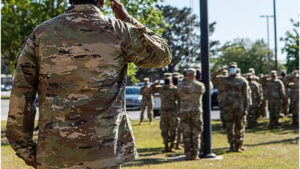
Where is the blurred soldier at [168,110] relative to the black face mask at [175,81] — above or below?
below

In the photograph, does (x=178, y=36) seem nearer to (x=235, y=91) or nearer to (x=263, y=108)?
(x=263, y=108)

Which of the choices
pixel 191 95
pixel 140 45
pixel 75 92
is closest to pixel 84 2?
pixel 140 45

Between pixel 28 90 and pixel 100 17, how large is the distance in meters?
0.63

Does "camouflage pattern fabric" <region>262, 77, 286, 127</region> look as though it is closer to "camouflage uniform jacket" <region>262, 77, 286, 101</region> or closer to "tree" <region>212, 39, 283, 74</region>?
"camouflage uniform jacket" <region>262, 77, 286, 101</region>

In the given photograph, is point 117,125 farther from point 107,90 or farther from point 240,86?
point 240,86

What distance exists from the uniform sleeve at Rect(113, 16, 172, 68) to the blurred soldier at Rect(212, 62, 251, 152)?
26.1 ft

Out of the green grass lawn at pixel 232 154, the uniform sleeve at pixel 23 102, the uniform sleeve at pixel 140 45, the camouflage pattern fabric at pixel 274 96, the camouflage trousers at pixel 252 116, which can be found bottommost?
the green grass lawn at pixel 232 154

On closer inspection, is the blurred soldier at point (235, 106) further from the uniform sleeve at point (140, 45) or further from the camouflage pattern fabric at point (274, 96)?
the uniform sleeve at point (140, 45)

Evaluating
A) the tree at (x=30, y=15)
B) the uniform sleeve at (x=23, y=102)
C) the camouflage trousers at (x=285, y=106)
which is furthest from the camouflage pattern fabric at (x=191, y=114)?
the camouflage trousers at (x=285, y=106)

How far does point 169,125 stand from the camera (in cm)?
1153

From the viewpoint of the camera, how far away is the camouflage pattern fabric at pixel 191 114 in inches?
380

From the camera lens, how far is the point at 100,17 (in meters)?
2.87

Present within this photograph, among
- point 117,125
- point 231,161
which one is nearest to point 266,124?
point 231,161

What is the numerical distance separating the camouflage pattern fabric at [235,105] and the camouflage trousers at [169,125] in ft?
4.18
